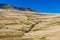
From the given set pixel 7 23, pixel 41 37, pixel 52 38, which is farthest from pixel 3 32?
pixel 7 23

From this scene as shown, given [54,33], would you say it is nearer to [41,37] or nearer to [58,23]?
[41,37]

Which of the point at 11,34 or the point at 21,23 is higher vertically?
the point at 21,23

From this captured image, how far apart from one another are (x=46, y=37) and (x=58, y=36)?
0.58m

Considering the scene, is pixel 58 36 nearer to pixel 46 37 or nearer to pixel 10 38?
pixel 46 37

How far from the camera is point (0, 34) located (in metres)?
6.94

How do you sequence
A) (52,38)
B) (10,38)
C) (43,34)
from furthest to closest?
(43,34)
(52,38)
(10,38)

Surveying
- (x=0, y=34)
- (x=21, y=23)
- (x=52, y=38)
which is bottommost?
(x=52, y=38)

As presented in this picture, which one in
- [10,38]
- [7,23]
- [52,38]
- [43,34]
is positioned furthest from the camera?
[7,23]

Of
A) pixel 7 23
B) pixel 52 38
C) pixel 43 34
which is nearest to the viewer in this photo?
pixel 52 38

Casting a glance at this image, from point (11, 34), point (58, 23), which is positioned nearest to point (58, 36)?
point (11, 34)

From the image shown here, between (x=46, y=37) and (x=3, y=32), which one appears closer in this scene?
(x=3, y=32)

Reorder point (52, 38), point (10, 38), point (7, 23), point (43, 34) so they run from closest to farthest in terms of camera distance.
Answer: point (10, 38) → point (52, 38) → point (43, 34) → point (7, 23)

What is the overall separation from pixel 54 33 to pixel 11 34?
7.57 ft

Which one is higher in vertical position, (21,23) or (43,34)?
(21,23)
